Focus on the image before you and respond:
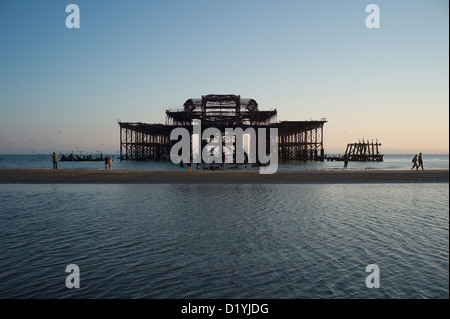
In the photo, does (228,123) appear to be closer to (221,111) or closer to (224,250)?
(221,111)

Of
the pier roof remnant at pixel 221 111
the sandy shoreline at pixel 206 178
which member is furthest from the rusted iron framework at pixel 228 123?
the sandy shoreline at pixel 206 178

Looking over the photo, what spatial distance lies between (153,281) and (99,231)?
13.4ft

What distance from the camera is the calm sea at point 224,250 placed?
16.6 ft

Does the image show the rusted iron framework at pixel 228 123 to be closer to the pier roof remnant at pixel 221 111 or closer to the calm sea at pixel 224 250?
the pier roof remnant at pixel 221 111

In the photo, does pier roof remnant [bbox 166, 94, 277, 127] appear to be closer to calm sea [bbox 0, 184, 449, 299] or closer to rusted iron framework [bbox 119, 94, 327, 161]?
rusted iron framework [bbox 119, 94, 327, 161]

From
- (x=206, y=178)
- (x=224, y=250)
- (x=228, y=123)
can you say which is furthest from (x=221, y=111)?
(x=224, y=250)

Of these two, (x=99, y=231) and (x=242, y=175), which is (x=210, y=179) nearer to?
(x=242, y=175)

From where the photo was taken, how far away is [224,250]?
7.01 meters

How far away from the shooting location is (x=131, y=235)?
817 cm

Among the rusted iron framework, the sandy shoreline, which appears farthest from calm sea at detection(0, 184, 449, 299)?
the rusted iron framework
